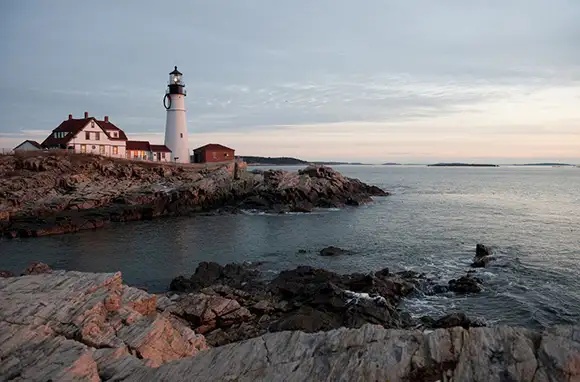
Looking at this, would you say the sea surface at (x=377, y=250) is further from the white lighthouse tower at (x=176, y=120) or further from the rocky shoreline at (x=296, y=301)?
the white lighthouse tower at (x=176, y=120)

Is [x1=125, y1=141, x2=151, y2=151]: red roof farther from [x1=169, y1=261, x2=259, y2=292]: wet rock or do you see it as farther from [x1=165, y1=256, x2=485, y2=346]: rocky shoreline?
[x1=165, y1=256, x2=485, y2=346]: rocky shoreline

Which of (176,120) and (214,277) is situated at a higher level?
(176,120)

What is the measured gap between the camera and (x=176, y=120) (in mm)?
66062

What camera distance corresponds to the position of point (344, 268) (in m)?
26.6

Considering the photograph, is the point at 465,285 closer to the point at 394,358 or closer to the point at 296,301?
the point at 296,301

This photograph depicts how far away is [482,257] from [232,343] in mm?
22939

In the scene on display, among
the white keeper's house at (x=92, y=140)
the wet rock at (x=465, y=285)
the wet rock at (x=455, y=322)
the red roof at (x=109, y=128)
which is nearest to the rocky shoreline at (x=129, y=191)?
the white keeper's house at (x=92, y=140)

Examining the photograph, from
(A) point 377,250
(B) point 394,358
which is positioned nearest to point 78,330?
(B) point 394,358

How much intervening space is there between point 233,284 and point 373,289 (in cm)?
709

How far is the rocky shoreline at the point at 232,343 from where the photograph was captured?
24.2ft

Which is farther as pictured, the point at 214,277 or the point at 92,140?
the point at 92,140

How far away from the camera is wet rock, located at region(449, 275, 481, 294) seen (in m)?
21.8

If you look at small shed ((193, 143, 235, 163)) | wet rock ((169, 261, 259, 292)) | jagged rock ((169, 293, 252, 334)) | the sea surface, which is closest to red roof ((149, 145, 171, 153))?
small shed ((193, 143, 235, 163))

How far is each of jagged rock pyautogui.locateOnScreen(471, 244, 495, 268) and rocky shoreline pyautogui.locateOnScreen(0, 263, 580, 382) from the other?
36.7 feet
